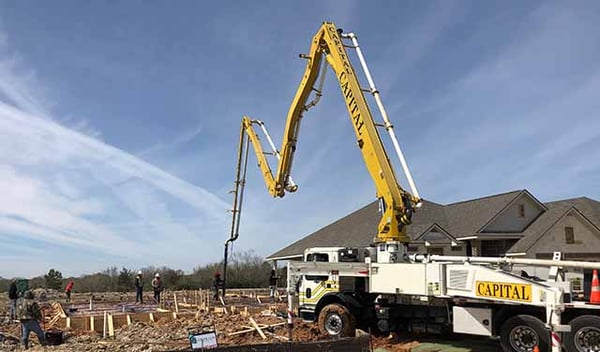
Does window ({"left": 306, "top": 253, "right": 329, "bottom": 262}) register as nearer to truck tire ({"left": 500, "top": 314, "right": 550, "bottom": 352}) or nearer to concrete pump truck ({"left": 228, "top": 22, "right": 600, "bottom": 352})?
concrete pump truck ({"left": 228, "top": 22, "right": 600, "bottom": 352})

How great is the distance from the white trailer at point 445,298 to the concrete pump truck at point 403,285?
0.02 m

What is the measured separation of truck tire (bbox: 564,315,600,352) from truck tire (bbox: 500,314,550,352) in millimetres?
439

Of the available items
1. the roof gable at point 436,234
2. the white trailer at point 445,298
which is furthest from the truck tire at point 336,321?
the roof gable at point 436,234

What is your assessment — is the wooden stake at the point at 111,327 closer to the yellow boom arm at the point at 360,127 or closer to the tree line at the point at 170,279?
the yellow boom arm at the point at 360,127

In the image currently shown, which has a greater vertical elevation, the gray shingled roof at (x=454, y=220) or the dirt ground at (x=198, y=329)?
the gray shingled roof at (x=454, y=220)

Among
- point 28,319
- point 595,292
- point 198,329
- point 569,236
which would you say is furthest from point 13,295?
point 569,236

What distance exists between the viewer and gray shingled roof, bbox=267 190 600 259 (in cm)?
3234

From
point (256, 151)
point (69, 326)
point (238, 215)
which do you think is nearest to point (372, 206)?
point (238, 215)

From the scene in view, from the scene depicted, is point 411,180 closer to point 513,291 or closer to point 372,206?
point 513,291

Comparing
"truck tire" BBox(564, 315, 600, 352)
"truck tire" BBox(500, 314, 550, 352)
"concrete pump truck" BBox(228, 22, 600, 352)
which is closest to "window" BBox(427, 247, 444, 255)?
"concrete pump truck" BBox(228, 22, 600, 352)

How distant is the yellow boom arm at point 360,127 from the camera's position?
596 inches

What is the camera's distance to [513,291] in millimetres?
11609

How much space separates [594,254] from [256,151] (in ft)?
61.6

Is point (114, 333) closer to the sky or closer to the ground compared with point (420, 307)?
closer to the ground
